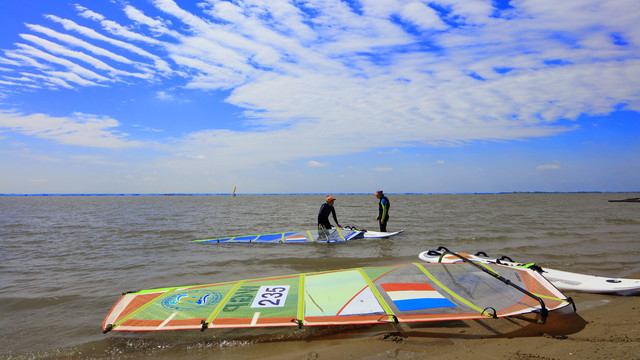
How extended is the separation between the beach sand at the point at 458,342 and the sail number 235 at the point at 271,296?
0.43 m

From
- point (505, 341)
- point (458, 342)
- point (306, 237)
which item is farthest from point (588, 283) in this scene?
point (306, 237)

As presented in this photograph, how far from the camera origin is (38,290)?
291 inches

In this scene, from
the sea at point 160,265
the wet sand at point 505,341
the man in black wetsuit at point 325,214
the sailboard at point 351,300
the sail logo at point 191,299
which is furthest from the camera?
the man in black wetsuit at point 325,214

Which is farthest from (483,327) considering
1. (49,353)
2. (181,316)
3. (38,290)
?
(38,290)

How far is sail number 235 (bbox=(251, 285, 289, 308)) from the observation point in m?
4.88

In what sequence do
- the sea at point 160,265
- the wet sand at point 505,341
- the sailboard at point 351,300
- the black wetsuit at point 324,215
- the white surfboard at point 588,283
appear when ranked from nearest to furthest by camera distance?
1. the wet sand at point 505,341
2. the sailboard at point 351,300
3. the sea at point 160,265
4. the white surfboard at point 588,283
5. the black wetsuit at point 324,215

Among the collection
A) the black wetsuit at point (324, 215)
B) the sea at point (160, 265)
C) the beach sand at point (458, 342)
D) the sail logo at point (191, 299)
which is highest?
the black wetsuit at point (324, 215)

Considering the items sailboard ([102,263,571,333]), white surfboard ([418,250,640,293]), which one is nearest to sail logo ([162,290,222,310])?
sailboard ([102,263,571,333])

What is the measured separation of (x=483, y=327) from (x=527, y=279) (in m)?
1.24

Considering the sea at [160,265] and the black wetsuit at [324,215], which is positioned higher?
the black wetsuit at [324,215]

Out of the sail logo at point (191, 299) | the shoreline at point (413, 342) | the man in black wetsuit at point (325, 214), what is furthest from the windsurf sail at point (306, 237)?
the shoreline at point (413, 342)

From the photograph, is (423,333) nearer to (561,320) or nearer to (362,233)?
(561,320)

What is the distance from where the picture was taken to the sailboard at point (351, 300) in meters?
4.52

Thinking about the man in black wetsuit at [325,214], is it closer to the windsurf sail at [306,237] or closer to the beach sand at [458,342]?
the windsurf sail at [306,237]
